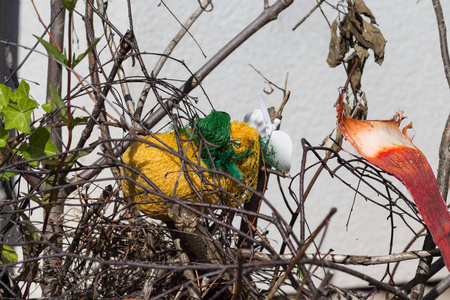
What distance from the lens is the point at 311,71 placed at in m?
1.94

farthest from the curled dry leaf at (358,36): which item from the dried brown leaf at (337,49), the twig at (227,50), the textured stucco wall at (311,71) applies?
A: the textured stucco wall at (311,71)

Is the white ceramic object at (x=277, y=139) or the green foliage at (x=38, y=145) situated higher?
the white ceramic object at (x=277, y=139)

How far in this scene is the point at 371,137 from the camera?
2.19 feet

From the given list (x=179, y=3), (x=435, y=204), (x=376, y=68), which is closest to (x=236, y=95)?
(x=179, y=3)

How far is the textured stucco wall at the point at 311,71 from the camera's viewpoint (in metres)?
1.69

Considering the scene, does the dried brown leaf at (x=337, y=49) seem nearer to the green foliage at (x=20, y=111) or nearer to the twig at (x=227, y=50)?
the twig at (x=227, y=50)

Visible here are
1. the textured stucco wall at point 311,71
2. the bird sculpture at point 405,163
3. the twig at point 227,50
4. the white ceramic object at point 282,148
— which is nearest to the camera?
the bird sculpture at point 405,163

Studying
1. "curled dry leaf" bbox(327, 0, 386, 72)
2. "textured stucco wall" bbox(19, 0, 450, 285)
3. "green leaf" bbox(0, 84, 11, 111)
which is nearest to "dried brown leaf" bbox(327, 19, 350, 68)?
"curled dry leaf" bbox(327, 0, 386, 72)

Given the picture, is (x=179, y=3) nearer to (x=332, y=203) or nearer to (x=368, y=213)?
(x=332, y=203)

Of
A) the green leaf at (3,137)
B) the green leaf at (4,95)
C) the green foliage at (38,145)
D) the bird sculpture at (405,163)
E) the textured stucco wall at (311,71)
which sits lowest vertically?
the bird sculpture at (405,163)

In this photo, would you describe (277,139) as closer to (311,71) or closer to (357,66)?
(357,66)

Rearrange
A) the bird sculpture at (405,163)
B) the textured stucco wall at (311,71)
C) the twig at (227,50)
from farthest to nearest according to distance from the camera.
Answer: the textured stucco wall at (311,71), the twig at (227,50), the bird sculpture at (405,163)

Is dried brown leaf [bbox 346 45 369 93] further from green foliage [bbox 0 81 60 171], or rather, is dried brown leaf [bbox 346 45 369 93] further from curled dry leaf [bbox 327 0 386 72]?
green foliage [bbox 0 81 60 171]

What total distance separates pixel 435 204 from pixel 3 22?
1.44 metres
